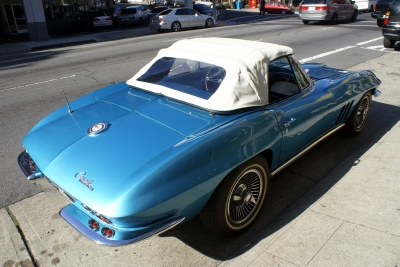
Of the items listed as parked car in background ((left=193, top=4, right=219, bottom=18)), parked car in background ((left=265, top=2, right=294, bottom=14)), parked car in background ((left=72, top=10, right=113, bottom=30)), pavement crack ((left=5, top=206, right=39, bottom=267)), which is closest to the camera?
pavement crack ((left=5, top=206, right=39, bottom=267))

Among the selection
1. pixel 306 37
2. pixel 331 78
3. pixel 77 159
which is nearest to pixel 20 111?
pixel 77 159

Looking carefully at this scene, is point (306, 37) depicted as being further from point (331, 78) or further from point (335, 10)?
point (331, 78)

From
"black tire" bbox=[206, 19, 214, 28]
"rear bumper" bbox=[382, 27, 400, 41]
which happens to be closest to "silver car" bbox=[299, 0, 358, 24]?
"black tire" bbox=[206, 19, 214, 28]

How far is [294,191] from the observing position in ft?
12.5

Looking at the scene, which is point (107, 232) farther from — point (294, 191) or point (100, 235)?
point (294, 191)

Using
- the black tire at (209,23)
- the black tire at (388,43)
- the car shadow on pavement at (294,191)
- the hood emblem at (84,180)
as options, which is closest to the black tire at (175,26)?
the black tire at (209,23)

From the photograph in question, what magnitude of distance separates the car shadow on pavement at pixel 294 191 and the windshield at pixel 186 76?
129cm

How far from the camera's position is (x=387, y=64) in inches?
372

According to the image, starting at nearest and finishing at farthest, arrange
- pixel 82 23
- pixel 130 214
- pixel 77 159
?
1. pixel 130 214
2. pixel 77 159
3. pixel 82 23

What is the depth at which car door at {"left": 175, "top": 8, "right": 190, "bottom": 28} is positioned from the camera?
2100 cm

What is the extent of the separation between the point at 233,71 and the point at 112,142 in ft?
4.38

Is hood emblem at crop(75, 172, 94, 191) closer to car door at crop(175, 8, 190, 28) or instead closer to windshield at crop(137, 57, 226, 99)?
windshield at crop(137, 57, 226, 99)

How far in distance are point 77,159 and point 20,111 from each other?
4.50 meters

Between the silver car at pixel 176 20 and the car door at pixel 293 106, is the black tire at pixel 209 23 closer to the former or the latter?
the silver car at pixel 176 20
